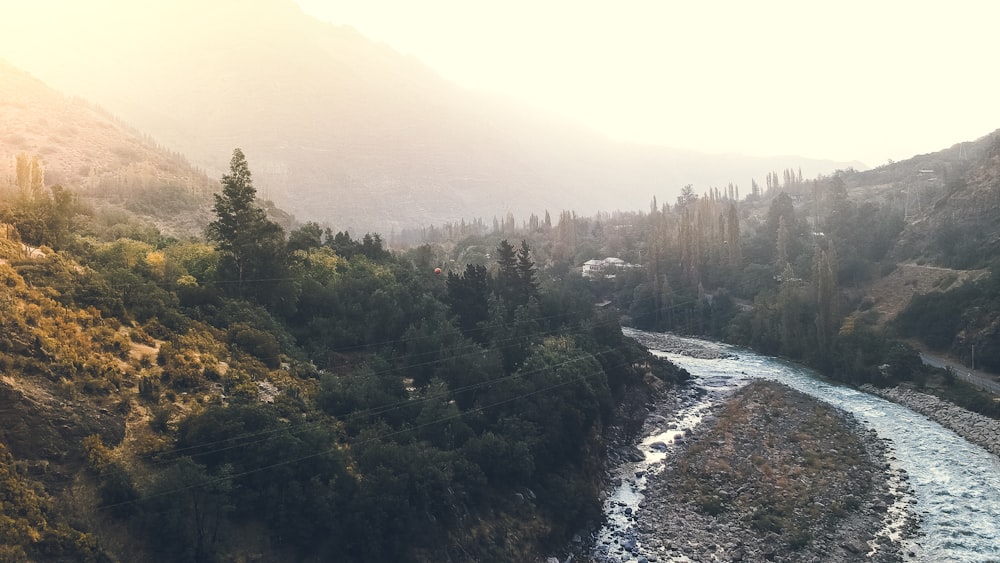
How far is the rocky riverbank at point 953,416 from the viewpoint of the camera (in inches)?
1577

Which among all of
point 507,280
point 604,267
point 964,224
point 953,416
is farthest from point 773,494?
point 604,267

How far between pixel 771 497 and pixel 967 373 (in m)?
31.9

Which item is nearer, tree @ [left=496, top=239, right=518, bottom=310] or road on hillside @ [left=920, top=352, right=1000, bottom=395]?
road on hillside @ [left=920, top=352, right=1000, bottom=395]

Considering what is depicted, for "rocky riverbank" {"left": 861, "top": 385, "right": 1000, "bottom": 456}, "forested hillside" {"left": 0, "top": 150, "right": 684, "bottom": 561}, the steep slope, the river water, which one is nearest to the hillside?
"forested hillside" {"left": 0, "top": 150, "right": 684, "bottom": 561}

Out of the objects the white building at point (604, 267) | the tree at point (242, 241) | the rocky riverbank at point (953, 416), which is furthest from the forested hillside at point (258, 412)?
the white building at point (604, 267)

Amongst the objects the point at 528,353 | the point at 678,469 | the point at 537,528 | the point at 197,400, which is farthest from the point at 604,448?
the point at 197,400

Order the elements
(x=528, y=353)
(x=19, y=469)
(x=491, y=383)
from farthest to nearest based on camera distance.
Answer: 1. (x=528, y=353)
2. (x=491, y=383)
3. (x=19, y=469)

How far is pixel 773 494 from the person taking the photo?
3319cm

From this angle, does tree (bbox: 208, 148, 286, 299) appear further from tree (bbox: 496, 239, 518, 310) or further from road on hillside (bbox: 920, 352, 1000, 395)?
road on hillside (bbox: 920, 352, 1000, 395)

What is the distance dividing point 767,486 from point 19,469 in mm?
35134

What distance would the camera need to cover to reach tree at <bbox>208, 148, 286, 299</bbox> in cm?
3784

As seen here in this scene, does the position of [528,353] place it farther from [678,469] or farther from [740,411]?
[740,411]

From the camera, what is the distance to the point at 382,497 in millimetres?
23609

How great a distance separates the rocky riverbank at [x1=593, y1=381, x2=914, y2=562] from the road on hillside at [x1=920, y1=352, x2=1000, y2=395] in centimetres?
1209
